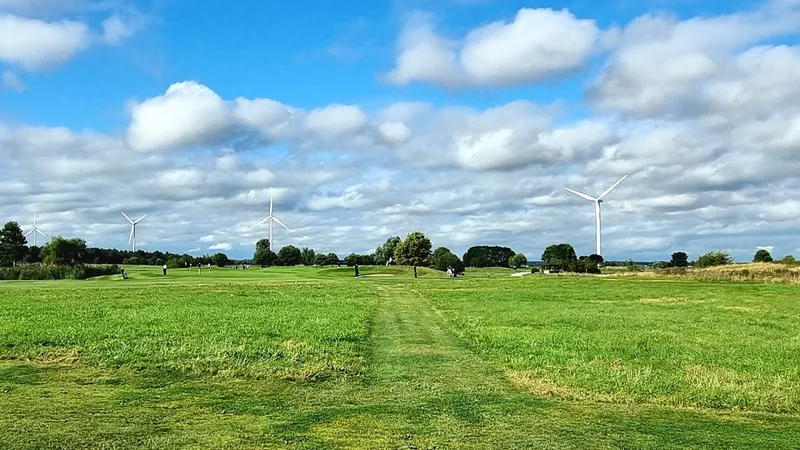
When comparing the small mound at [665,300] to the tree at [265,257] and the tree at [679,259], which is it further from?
the tree at [265,257]

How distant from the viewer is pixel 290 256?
163500 mm

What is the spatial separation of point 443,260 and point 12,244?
225ft

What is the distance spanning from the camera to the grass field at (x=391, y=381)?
980 cm

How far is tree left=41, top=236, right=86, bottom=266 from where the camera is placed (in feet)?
350

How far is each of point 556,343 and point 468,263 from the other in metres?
159

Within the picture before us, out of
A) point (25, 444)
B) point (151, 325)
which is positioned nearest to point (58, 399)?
point (25, 444)

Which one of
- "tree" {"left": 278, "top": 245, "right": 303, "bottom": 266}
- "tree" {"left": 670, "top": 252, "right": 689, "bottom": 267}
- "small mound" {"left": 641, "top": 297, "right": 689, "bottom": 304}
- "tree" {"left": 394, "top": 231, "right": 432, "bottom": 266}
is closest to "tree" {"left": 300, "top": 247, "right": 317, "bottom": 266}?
"tree" {"left": 278, "top": 245, "right": 303, "bottom": 266}

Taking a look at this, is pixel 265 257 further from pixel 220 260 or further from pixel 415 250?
pixel 415 250

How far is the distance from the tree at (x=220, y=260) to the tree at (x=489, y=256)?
194 ft

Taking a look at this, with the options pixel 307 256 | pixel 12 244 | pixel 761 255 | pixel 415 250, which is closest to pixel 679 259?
pixel 761 255

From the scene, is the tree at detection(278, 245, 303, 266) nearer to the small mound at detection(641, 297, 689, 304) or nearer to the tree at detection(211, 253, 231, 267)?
the tree at detection(211, 253, 231, 267)

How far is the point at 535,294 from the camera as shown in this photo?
42.6m

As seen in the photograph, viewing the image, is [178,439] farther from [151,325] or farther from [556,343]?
[151,325]

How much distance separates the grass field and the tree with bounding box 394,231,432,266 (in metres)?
103
